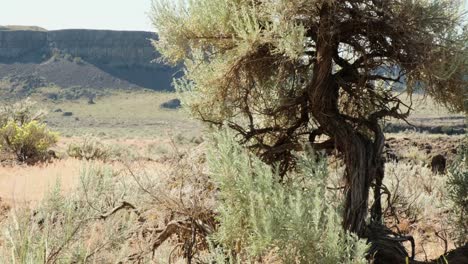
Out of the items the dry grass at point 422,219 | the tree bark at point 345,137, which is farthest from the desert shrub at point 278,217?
the dry grass at point 422,219

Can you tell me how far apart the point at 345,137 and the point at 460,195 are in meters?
2.02

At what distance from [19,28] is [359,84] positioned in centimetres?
12930

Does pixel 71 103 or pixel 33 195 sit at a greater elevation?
pixel 33 195

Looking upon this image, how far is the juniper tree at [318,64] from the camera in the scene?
4871mm

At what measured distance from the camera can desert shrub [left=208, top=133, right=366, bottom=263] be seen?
12.7 ft

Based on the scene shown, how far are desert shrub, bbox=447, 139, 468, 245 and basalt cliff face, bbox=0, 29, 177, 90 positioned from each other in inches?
3717

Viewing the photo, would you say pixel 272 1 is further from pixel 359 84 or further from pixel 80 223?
pixel 80 223

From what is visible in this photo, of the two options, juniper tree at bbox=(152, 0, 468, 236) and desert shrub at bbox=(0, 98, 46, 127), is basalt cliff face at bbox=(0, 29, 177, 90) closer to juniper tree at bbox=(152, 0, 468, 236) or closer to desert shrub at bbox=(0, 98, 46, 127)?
desert shrub at bbox=(0, 98, 46, 127)

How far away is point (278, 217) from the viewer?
3.95 meters

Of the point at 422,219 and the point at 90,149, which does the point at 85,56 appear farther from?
the point at 422,219

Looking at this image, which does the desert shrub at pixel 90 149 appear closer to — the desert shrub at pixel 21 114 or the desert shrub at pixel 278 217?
the desert shrub at pixel 21 114

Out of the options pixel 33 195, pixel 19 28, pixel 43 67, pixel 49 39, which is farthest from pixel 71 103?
pixel 33 195

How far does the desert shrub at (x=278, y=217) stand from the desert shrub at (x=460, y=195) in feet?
8.50

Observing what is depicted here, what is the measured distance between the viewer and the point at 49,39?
11556cm
